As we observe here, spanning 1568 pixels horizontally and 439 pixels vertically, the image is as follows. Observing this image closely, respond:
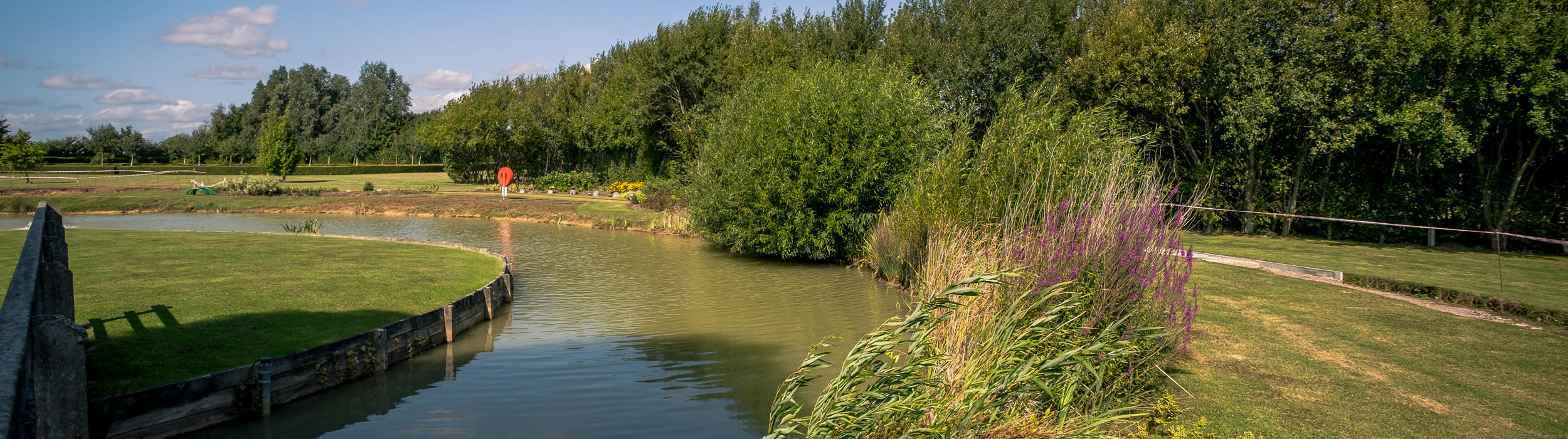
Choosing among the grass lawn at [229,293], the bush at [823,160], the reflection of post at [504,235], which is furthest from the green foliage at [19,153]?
the bush at [823,160]

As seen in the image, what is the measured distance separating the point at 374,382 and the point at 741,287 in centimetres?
815

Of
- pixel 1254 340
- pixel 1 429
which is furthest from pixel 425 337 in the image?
pixel 1254 340

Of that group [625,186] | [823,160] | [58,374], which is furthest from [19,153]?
[58,374]

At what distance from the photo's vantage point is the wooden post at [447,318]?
11000mm

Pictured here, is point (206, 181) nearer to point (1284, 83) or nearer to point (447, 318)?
point (447, 318)

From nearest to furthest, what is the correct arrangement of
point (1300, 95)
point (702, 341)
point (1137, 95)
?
point (702, 341), point (1300, 95), point (1137, 95)

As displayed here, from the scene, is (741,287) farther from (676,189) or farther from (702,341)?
(676,189)

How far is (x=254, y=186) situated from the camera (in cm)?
3828

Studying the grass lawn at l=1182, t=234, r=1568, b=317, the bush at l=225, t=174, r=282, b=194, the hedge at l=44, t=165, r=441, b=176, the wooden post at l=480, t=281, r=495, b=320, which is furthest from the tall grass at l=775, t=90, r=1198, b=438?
the hedge at l=44, t=165, r=441, b=176

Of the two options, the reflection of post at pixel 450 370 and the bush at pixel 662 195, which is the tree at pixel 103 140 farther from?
the reflection of post at pixel 450 370

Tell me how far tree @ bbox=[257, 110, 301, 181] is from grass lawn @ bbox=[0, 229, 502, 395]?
127 feet

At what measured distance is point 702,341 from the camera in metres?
11.5

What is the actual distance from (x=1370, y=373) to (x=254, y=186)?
4343cm

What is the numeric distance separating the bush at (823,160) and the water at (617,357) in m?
0.90
